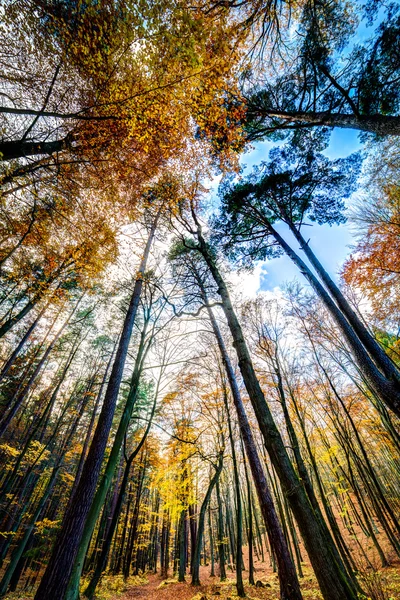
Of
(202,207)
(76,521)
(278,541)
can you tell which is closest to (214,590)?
(76,521)

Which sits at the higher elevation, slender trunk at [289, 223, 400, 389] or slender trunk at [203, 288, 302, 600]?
slender trunk at [289, 223, 400, 389]

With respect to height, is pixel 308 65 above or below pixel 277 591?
above

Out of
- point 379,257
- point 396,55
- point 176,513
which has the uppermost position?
point 379,257

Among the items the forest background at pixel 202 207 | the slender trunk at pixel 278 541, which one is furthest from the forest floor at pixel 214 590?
the slender trunk at pixel 278 541

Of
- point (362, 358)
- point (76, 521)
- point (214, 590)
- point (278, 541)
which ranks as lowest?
point (214, 590)

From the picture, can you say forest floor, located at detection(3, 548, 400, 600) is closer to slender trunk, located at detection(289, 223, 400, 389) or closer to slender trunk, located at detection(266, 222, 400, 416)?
slender trunk, located at detection(266, 222, 400, 416)

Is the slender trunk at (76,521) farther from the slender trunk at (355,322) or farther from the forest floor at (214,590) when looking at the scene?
the slender trunk at (355,322)

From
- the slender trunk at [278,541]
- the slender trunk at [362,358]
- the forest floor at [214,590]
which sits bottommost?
the forest floor at [214,590]

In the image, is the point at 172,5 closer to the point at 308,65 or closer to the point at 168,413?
the point at 308,65

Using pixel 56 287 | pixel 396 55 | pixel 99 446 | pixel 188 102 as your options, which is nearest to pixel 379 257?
pixel 396 55

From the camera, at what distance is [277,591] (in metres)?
8.04

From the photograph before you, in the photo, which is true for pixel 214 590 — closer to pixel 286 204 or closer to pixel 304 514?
pixel 304 514

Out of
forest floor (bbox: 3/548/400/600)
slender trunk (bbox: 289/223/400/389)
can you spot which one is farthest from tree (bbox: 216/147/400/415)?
forest floor (bbox: 3/548/400/600)

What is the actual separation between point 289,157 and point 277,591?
15758 millimetres
